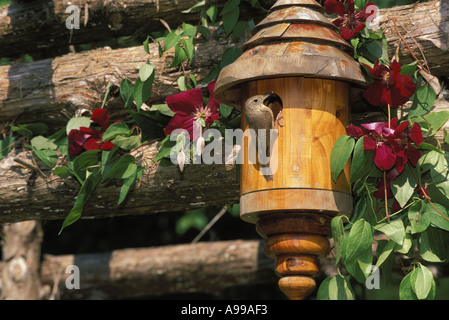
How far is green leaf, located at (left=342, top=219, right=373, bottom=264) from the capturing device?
86.6 inches

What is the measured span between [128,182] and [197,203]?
0.28 metres

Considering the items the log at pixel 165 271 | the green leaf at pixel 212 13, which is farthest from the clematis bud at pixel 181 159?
the log at pixel 165 271

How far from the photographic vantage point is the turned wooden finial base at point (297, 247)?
2.22m

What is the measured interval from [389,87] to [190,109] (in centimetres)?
68

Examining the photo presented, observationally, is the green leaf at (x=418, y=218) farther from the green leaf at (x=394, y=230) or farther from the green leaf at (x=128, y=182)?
the green leaf at (x=128, y=182)

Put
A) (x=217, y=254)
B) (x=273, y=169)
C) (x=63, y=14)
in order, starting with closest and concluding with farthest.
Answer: (x=273, y=169)
(x=63, y=14)
(x=217, y=254)

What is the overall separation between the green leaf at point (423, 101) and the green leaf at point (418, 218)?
1.04 feet

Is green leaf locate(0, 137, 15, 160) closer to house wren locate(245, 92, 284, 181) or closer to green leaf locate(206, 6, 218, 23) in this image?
green leaf locate(206, 6, 218, 23)

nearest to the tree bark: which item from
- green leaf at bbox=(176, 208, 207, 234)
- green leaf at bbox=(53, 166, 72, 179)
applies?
green leaf at bbox=(176, 208, 207, 234)

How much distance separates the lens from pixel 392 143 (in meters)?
2.28

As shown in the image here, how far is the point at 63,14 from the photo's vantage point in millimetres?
3248

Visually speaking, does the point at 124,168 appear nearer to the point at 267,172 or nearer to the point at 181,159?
the point at 181,159

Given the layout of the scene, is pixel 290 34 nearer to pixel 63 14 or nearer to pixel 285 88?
pixel 285 88
